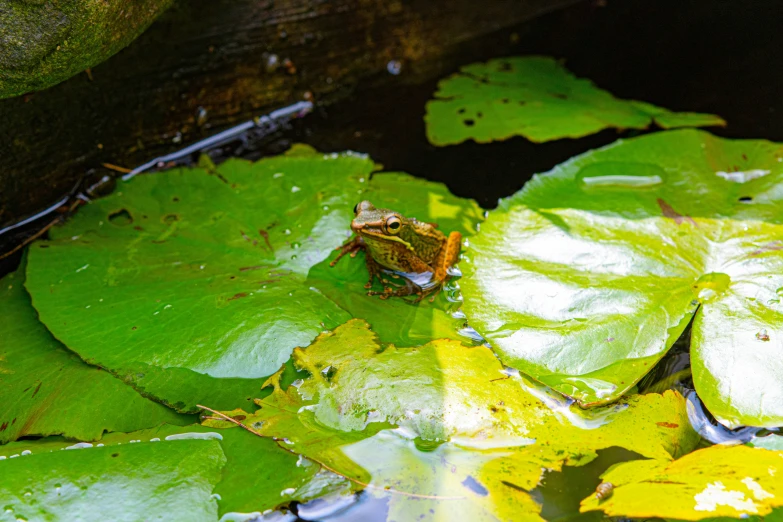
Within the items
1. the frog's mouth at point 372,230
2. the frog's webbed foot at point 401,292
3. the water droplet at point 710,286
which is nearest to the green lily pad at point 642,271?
the water droplet at point 710,286

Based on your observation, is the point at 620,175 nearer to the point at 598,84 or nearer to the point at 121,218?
the point at 598,84

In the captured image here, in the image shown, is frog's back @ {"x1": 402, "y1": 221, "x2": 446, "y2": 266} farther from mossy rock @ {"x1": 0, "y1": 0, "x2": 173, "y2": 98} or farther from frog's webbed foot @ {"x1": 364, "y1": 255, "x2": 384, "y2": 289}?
mossy rock @ {"x1": 0, "y1": 0, "x2": 173, "y2": 98}

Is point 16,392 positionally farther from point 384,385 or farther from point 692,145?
point 692,145

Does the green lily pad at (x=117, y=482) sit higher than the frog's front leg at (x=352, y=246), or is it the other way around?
the frog's front leg at (x=352, y=246)

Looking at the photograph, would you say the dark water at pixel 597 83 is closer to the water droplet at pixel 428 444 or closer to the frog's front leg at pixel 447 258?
the frog's front leg at pixel 447 258

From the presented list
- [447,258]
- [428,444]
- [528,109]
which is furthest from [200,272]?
[528,109]

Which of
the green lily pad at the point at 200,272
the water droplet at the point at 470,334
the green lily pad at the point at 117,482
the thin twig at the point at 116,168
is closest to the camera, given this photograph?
the green lily pad at the point at 117,482

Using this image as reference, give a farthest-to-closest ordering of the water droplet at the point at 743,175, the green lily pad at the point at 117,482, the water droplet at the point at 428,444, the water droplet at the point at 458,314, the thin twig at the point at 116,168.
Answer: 1. the thin twig at the point at 116,168
2. the water droplet at the point at 743,175
3. the water droplet at the point at 458,314
4. the water droplet at the point at 428,444
5. the green lily pad at the point at 117,482
